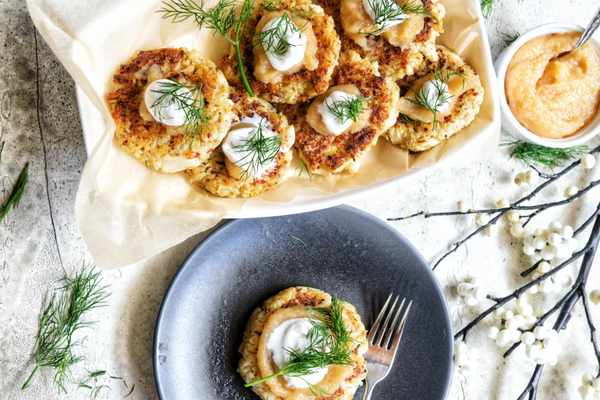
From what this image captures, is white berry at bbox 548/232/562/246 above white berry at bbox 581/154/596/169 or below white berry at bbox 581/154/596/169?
below

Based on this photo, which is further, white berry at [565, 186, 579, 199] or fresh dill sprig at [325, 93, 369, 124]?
white berry at [565, 186, 579, 199]

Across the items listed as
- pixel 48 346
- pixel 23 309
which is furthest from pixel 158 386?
pixel 23 309

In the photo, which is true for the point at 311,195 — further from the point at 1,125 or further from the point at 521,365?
the point at 521,365

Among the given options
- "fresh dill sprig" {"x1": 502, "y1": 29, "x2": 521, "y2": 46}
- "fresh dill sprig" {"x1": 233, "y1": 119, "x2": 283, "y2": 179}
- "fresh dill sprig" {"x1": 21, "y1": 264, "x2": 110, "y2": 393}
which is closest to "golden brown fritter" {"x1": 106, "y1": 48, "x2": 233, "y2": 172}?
"fresh dill sprig" {"x1": 233, "y1": 119, "x2": 283, "y2": 179}

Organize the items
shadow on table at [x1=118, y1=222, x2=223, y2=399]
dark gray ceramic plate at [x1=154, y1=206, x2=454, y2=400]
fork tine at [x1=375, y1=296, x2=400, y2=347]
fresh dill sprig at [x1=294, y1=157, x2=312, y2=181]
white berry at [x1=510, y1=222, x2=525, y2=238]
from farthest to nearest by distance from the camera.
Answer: white berry at [x1=510, y1=222, x2=525, y2=238] < fork tine at [x1=375, y1=296, x2=400, y2=347] < shadow on table at [x1=118, y1=222, x2=223, y2=399] < dark gray ceramic plate at [x1=154, y1=206, x2=454, y2=400] < fresh dill sprig at [x1=294, y1=157, x2=312, y2=181]

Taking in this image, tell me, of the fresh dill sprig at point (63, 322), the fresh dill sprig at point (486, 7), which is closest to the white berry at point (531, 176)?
the fresh dill sprig at point (486, 7)

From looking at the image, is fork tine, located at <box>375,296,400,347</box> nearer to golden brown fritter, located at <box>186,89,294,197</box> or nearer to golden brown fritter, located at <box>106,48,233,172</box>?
golden brown fritter, located at <box>186,89,294,197</box>
